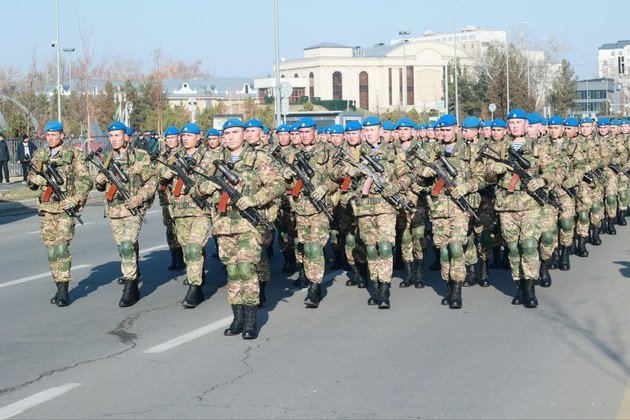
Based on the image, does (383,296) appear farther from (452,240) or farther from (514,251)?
(514,251)

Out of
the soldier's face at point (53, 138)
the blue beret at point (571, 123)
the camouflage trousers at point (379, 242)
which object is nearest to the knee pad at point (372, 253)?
the camouflage trousers at point (379, 242)

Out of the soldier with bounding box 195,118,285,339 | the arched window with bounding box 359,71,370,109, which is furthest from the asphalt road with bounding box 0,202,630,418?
the arched window with bounding box 359,71,370,109

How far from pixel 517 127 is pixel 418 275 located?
2.42 meters

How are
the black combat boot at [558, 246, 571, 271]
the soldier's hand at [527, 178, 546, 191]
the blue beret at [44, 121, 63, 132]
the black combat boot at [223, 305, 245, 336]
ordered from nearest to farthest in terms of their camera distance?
the black combat boot at [223, 305, 245, 336]
the soldier's hand at [527, 178, 546, 191]
the blue beret at [44, 121, 63, 132]
the black combat boot at [558, 246, 571, 271]

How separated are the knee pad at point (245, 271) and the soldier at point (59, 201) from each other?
268 centimetres

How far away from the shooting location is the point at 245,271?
8797 mm

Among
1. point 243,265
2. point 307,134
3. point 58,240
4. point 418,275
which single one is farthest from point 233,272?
point 418,275

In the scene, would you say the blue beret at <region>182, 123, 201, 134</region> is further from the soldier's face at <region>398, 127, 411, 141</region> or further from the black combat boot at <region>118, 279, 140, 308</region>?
the soldier's face at <region>398, 127, 411, 141</region>

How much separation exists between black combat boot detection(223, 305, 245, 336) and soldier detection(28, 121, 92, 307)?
2535 millimetres

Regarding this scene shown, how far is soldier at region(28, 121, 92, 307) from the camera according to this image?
10.7 meters

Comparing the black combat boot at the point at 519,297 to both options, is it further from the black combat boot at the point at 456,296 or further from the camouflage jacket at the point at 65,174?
the camouflage jacket at the point at 65,174

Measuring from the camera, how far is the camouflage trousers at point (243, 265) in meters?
8.83

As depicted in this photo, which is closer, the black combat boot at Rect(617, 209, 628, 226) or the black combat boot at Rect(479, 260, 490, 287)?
the black combat boot at Rect(479, 260, 490, 287)

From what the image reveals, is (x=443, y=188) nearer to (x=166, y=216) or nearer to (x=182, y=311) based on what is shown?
(x=182, y=311)
